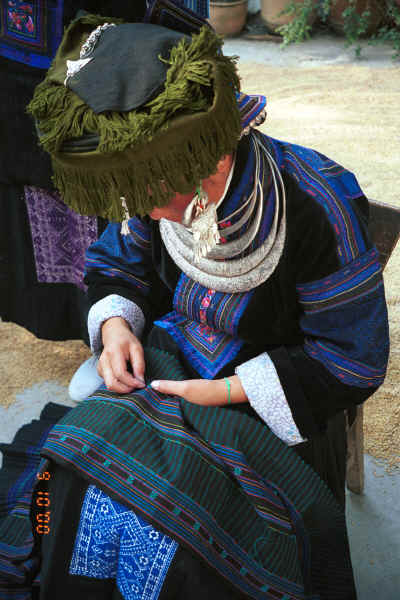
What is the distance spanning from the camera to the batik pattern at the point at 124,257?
143 centimetres

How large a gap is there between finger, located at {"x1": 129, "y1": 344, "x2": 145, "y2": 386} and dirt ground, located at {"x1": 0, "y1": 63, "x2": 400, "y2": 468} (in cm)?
106

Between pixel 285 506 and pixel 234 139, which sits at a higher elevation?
pixel 234 139

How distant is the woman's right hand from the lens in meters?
1.20

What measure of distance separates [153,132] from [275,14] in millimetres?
6778

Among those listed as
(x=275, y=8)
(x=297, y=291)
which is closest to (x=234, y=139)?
(x=297, y=291)

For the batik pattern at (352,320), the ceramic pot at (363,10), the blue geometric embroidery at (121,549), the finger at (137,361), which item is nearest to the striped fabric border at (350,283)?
the batik pattern at (352,320)

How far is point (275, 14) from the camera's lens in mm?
6770

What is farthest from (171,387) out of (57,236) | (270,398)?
(57,236)

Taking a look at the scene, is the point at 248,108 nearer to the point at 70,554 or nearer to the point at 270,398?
the point at 270,398

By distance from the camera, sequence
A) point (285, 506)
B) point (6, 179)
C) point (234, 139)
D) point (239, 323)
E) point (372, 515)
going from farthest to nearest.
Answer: point (6, 179) < point (372, 515) < point (239, 323) < point (285, 506) < point (234, 139)

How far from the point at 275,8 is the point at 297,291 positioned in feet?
21.7

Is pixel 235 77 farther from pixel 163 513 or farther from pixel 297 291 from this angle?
pixel 163 513

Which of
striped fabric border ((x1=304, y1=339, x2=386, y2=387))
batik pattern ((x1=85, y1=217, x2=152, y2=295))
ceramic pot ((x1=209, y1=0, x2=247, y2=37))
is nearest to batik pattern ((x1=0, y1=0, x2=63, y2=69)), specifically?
batik pattern ((x1=85, y1=217, x2=152, y2=295))

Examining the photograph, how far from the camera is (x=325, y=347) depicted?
3.67ft
